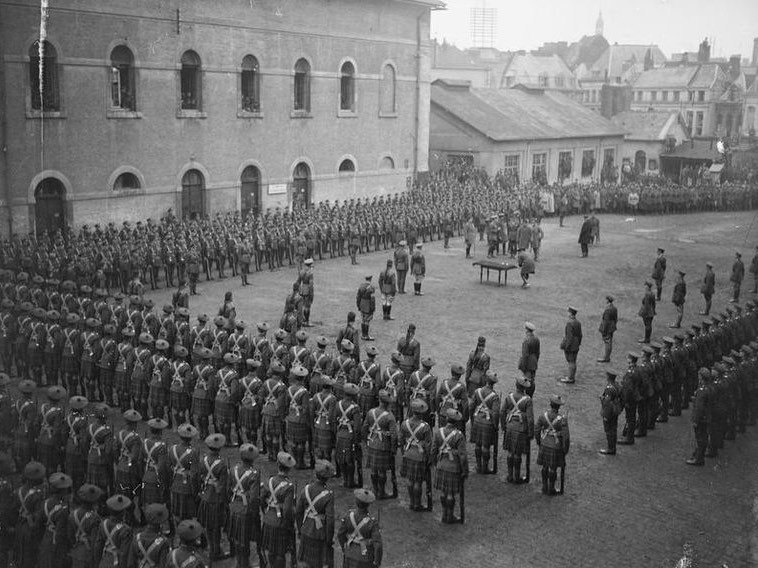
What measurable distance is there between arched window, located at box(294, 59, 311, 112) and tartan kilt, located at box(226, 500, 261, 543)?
2616 centimetres

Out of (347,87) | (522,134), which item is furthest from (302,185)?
(522,134)

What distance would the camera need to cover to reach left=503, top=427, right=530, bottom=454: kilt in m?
11.2

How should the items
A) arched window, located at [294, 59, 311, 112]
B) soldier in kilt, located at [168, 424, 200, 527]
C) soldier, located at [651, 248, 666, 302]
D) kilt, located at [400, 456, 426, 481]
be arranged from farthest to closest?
arched window, located at [294, 59, 311, 112]
soldier, located at [651, 248, 666, 302]
kilt, located at [400, 456, 426, 481]
soldier in kilt, located at [168, 424, 200, 527]

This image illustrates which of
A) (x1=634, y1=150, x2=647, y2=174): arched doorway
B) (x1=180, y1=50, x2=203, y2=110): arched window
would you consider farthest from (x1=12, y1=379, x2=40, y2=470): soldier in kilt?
(x1=634, y1=150, x2=647, y2=174): arched doorway

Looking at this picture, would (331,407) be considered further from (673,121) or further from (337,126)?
(673,121)

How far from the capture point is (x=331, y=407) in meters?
11.2

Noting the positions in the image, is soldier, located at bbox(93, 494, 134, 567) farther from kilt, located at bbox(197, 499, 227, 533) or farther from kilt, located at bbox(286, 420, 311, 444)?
kilt, located at bbox(286, 420, 311, 444)

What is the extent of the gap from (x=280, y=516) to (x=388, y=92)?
3095cm

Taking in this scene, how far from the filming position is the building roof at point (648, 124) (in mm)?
54531

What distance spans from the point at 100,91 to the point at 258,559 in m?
19.8

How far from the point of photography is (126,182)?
1071 inches

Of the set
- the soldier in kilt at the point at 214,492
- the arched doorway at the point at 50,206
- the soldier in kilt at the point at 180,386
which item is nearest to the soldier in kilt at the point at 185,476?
the soldier in kilt at the point at 214,492

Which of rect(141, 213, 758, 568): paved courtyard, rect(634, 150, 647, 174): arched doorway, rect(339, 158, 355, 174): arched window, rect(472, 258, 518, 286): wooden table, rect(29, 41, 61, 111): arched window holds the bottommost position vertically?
rect(141, 213, 758, 568): paved courtyard

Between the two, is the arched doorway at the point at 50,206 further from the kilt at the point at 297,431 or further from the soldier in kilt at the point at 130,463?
the soldier in kilt at the point at 130,463
